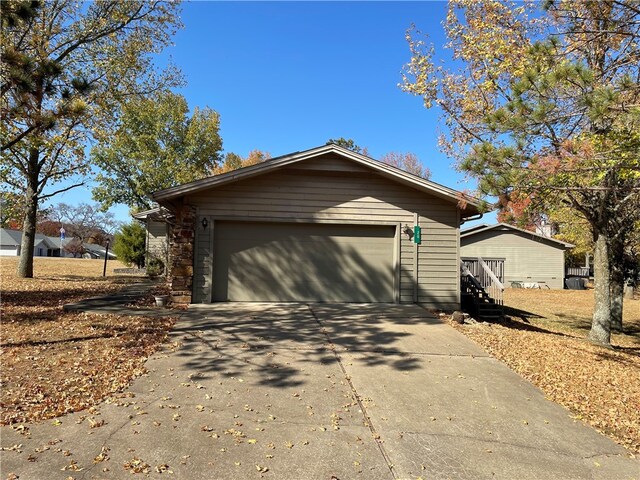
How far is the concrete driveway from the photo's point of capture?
10.2 feet

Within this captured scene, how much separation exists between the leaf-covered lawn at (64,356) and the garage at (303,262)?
252 centimetres

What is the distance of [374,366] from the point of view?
18.1 feet

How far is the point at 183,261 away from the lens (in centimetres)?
924

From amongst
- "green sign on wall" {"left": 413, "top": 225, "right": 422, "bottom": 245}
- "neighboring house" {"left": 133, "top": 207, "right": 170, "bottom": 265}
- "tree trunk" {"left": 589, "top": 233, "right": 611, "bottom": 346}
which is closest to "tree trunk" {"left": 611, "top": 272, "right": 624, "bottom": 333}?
"tree trunk" {"left": 589, "top": 233, "right": 611, "bottom": 346}

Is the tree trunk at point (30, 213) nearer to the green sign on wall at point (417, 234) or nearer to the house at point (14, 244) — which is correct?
the green sign on wall at point (417, 234)

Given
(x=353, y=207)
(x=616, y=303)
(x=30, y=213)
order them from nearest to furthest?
(x=353, y=207)
(x=616, y=303)
(x=30, y=213)

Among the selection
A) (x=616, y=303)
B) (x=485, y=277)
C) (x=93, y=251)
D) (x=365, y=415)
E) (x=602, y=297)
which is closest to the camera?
(x=365, y=415)

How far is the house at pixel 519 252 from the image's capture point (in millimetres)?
26188

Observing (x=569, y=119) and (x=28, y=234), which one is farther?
(x=28, y=234)

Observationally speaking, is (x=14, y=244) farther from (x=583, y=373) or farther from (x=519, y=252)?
(x=583, y=373)

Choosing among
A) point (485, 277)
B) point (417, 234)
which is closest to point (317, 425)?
point (417, 234)

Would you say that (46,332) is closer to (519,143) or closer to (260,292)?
(260,292)

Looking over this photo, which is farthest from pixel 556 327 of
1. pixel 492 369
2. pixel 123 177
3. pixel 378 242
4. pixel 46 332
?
pixel 123 177

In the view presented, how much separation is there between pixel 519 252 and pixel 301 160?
2204 centimetres
